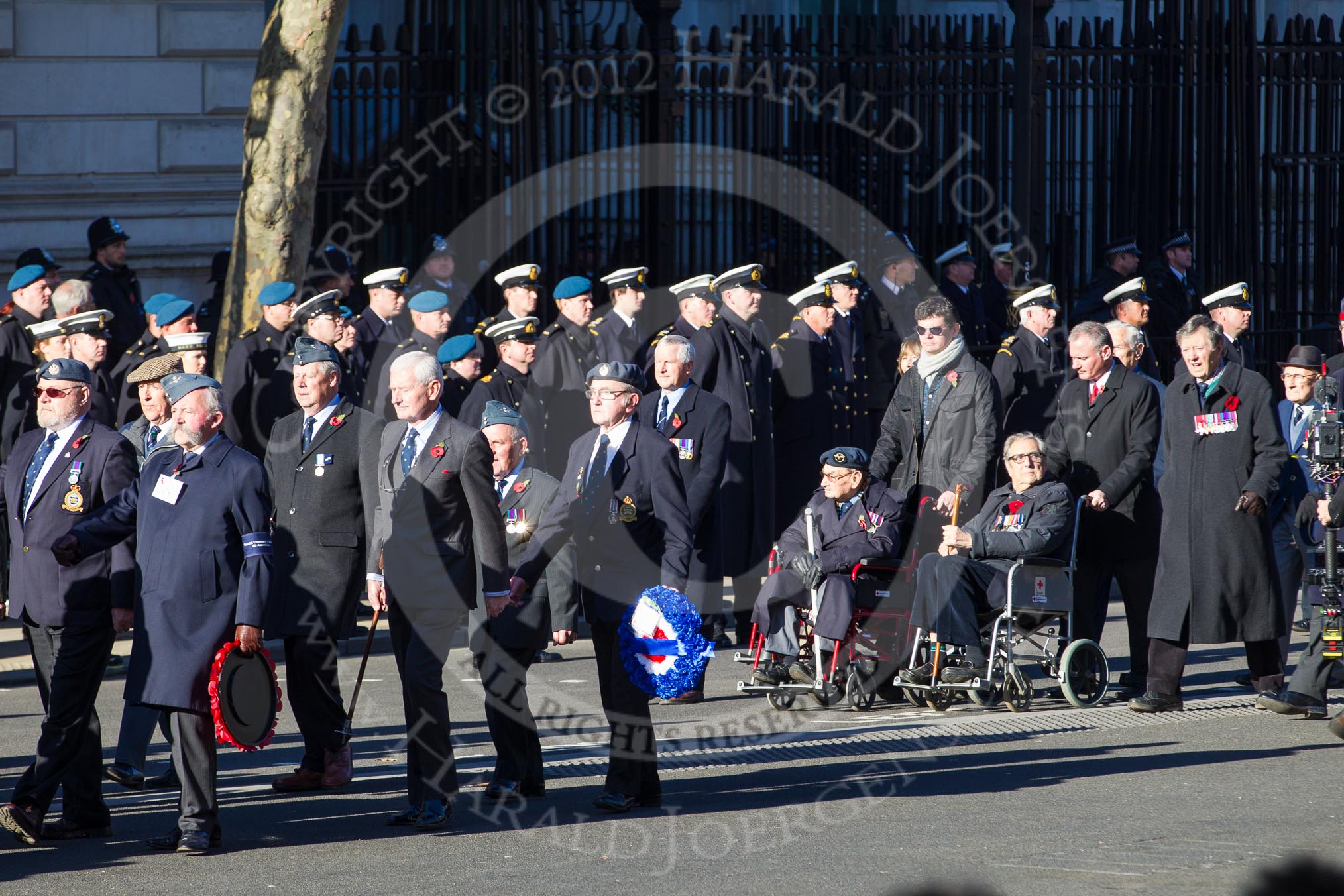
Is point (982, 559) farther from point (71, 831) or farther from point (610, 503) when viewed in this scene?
point (71, 831)

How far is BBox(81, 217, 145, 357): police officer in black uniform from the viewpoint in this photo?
1320 cm

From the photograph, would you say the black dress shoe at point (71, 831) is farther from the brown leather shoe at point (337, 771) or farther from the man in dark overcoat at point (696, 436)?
the man in dark overcoat at point (696, 436)

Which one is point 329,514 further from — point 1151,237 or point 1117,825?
point 1151,237

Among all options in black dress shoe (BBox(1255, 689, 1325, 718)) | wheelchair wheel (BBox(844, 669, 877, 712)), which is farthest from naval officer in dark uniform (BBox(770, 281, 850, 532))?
black dress shoe (BBox(1255, 689, 1325, 718))

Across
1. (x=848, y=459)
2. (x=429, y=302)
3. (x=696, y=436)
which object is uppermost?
(x=429, y=302)

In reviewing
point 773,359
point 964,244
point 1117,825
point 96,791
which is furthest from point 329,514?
point 964,244

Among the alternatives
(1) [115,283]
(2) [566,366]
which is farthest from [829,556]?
(1) [115,283]

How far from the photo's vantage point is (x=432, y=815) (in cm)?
668

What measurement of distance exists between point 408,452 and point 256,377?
4.57 m

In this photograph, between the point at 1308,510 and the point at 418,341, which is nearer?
the point at 1308,510

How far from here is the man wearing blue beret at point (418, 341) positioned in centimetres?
1181

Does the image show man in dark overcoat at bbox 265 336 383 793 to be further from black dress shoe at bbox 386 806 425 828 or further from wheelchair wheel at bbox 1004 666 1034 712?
wheelchair wheel at bbox 1004 666 1034 712

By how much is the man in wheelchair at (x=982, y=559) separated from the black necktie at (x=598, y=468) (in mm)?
2351

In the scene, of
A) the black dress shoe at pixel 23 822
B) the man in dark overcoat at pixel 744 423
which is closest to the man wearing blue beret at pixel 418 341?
the man in dark overcoat at pixel 744 423
